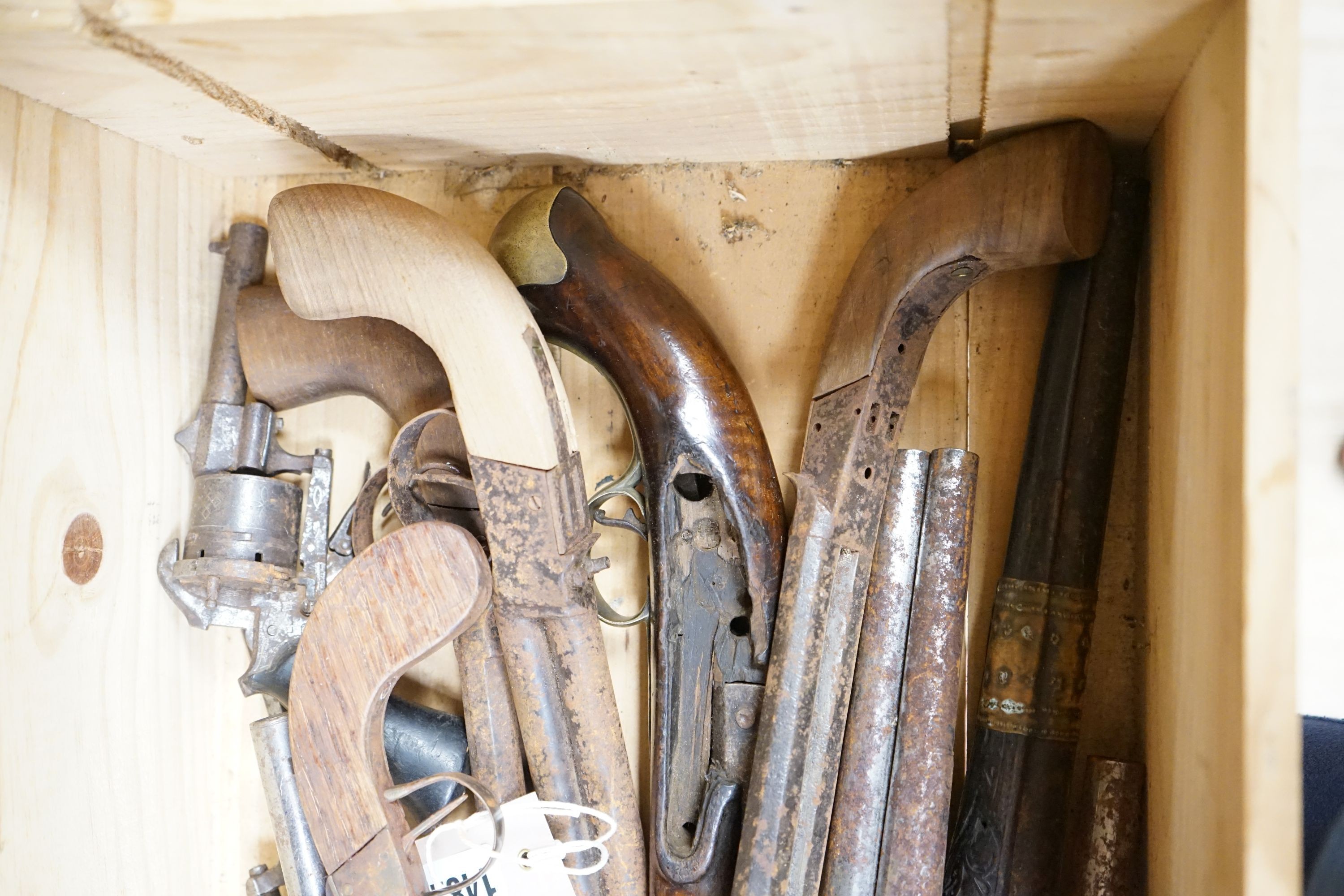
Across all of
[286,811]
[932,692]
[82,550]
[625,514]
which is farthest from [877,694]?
[82,550]

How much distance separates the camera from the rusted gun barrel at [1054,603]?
694mm

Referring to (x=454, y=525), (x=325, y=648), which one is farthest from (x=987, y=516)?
(x=325, y=648)

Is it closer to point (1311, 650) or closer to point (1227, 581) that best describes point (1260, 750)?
point (1227, 581)

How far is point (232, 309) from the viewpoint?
0.88 metres

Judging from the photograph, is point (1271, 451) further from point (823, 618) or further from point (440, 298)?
point (440, 298)

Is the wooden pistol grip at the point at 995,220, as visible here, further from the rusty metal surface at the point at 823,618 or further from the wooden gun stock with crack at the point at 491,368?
the wooden gun stock with crack at the point at 491,368

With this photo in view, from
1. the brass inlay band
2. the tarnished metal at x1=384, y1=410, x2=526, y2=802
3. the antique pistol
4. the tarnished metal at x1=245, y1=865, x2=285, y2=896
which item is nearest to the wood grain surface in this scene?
the antique pistol

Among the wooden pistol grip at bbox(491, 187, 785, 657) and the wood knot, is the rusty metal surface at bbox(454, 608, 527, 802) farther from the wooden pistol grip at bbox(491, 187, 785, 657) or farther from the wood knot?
the wood knot

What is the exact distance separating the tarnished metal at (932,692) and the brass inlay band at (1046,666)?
4 cm

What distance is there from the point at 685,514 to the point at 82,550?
19.5 inches

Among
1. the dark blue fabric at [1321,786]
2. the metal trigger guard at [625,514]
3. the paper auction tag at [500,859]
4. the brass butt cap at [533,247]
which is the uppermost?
the brass butt cap at [533,247]

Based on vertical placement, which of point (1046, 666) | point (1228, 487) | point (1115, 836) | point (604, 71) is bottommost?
point (1115, 836)

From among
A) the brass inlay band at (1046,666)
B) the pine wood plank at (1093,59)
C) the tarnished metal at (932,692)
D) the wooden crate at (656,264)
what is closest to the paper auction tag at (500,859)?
the wooden crate at (656,264)

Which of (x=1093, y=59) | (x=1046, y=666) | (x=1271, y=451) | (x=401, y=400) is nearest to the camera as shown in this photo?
(x=1271, y=451)
